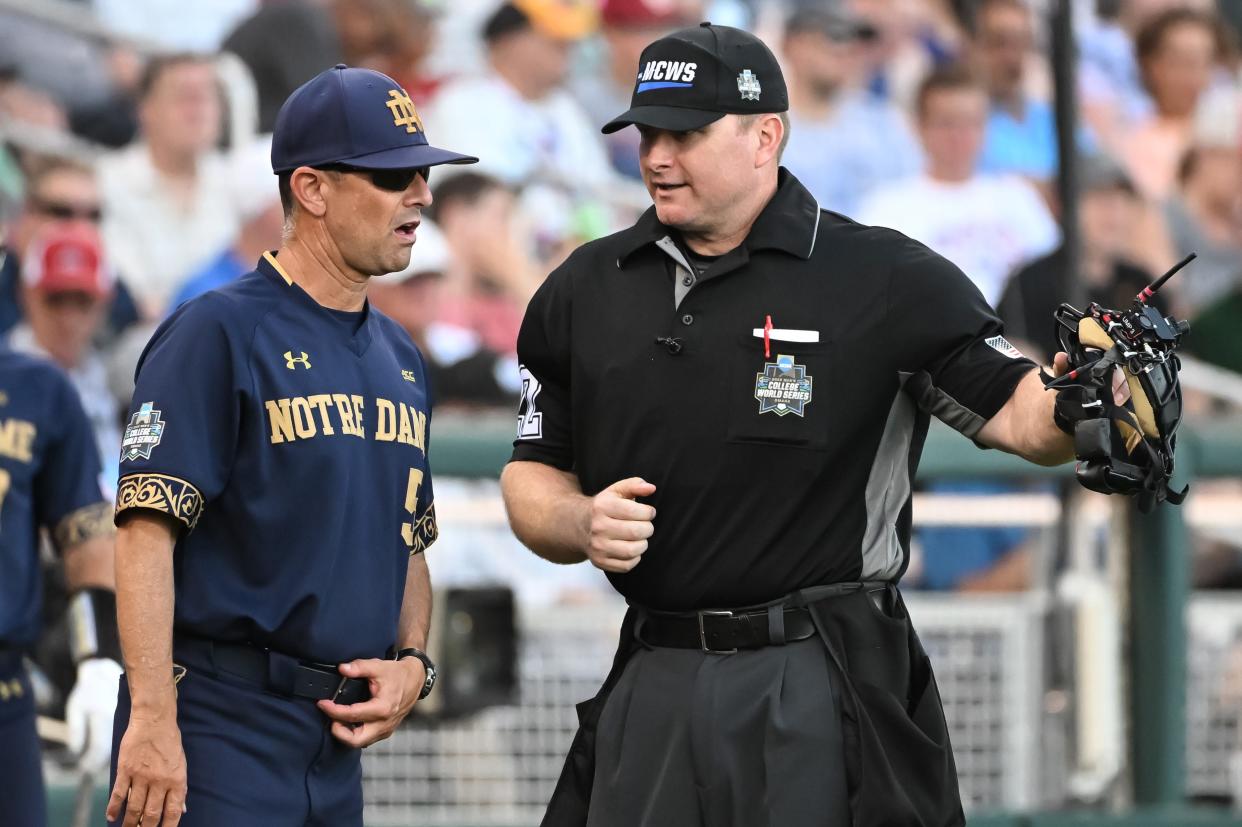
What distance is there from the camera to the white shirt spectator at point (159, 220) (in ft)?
24.6

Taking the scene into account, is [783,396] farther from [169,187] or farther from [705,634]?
[169,187]

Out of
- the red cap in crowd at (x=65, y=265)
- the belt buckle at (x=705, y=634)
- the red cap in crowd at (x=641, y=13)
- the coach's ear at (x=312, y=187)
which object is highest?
the red cap in crowd at (x=641, y=13)

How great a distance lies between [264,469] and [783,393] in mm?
962

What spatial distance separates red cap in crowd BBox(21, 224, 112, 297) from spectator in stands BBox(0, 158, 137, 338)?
0.16 m

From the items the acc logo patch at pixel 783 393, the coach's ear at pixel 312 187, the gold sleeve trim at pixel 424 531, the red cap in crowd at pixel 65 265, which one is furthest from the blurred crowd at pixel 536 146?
the acc logo patch at pixel 783 393

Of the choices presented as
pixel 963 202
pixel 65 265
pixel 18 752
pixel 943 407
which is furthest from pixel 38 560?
pixel 963 202

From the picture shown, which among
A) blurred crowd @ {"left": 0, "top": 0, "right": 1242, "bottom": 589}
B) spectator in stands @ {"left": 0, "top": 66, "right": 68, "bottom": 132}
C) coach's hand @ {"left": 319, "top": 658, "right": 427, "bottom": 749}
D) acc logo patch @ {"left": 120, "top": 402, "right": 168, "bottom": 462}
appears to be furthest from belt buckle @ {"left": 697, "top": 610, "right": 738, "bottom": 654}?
spectator in stands @ {"left": 0, "top": 66, "right": 68, "bottom": 132}

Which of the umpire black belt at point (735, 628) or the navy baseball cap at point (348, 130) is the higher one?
the navy baseball cap at point (348, 130)

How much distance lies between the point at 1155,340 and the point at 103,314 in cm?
513

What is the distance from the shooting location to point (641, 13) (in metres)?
8.27

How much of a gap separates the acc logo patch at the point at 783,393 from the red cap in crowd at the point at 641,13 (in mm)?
5245

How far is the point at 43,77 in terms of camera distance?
24.9ft

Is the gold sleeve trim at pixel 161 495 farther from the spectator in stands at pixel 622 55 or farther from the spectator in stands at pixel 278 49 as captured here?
the spectator in stands at pixel 622 55

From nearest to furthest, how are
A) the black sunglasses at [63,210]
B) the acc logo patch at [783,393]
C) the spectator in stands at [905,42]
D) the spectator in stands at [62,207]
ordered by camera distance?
the acc logo patch at [783,393], the spectator in stands at [62,207], the black sunglasses at [63,210], the spectator in stands at [905,42]
